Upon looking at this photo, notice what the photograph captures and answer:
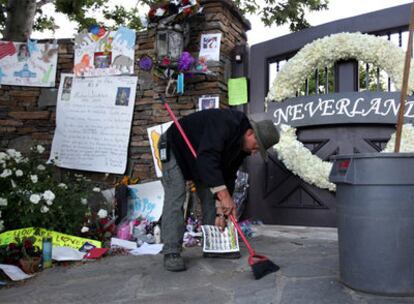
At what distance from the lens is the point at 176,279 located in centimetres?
307

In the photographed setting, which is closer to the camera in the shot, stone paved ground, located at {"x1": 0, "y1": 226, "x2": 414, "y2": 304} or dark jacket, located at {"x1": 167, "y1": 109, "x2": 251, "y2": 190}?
stone paved ground, located at {"x1": 0, "y1": 226, "x2": 414, "y2": 304}

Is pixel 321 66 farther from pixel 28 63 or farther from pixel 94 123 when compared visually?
pixel 28 63

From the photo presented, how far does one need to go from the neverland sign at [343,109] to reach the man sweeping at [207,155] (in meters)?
1.87

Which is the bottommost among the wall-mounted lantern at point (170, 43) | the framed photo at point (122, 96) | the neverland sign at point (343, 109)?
the neverland sign at point (343, 109)

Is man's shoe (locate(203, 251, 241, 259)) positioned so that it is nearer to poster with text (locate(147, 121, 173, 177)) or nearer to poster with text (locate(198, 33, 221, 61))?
poster with text (locate(147, 121, 173, 177))

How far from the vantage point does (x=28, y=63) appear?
20.0 feet

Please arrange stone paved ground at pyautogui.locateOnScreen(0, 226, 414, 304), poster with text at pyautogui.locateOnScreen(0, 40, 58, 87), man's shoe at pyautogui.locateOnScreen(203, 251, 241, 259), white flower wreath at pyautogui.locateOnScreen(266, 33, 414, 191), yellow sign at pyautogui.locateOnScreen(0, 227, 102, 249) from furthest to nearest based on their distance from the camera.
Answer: poster with text at pyautogui.locateOnScreen(0, 40, 58, 87) → white flower wreath at pyautogui.locateOnScreen(266, 33, 414, 191) → yellow sign at pyautogui.locateOnScreen(0, 227, 102, 249) → man's shoe at pyautogui.locateOnScreen(203, 251, 241, 259) → stone paved ground at pyautogui.locateOnScreen(0, 226, 414, 304)

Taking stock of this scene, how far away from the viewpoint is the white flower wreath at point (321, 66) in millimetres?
4637

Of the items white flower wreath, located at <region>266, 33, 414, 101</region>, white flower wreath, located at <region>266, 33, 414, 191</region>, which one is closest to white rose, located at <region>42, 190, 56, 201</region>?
white flower wreath, located at <region>266, 33, 414, 191</region>

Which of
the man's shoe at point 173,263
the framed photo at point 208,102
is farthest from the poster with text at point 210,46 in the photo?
the man's shoe at point 173,263

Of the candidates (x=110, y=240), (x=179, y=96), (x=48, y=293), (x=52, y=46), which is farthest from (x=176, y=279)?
(x=52, y=46)

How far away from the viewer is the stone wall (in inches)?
210

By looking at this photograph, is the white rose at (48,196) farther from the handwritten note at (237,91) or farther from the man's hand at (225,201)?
the handwritten note at (237,91)

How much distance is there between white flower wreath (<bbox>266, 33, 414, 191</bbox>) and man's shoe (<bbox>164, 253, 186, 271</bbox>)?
2.20m
